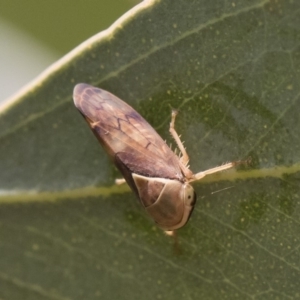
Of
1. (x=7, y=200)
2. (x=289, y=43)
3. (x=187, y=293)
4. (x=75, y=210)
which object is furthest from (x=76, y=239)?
(x=289, y=43)

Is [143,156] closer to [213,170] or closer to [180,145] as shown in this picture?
[180,145]

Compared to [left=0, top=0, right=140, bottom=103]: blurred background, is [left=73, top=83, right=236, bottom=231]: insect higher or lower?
lower

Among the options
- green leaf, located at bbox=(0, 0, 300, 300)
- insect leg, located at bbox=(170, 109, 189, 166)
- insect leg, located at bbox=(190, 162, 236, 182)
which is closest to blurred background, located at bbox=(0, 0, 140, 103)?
green leaf, located at bbox=(0, 0, 300, 300)

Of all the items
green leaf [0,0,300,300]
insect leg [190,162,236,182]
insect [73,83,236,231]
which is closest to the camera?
green leaf [0,0,300,300]

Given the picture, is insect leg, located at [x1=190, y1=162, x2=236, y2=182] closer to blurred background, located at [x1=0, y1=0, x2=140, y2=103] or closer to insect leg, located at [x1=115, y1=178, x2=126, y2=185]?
insect leg, located at [x1=115, y1=178, x2=126, y2=185]

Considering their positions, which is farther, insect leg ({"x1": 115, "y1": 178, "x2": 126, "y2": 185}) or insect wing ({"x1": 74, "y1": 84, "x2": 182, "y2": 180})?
insect leg ({"x1": 115, "y1": 178, "x2": 126, "y2": 185})

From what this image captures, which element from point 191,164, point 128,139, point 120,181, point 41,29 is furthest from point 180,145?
point 41,29

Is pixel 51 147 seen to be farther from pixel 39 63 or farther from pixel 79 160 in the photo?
pixel 39 63

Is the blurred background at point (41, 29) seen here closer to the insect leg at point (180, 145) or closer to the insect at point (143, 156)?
the insect at point (143, 156)
